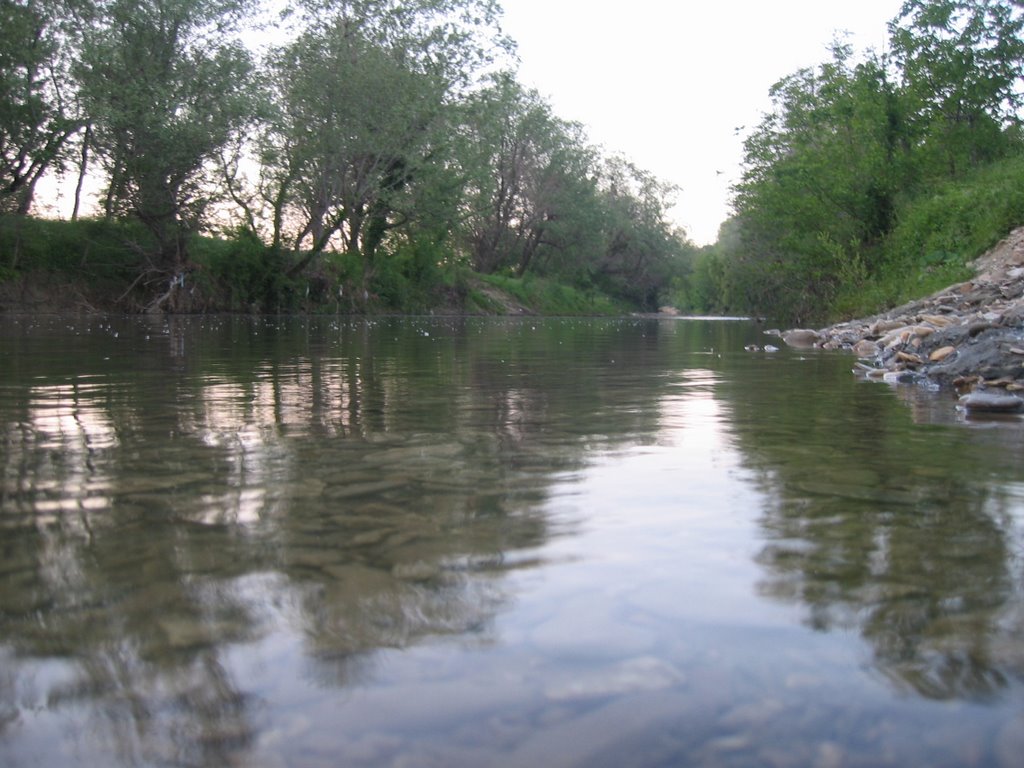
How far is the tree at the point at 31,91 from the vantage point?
24.6 m

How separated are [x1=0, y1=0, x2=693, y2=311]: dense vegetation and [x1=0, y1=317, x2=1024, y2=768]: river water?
78.3ft

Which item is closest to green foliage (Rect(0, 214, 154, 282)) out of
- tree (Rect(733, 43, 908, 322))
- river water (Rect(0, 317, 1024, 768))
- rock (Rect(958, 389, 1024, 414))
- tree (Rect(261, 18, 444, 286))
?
tree (Rect(261, 18, 444, 286))

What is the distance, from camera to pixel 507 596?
2045mm

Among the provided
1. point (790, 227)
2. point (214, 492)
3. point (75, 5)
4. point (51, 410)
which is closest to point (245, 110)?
point (75, 5)

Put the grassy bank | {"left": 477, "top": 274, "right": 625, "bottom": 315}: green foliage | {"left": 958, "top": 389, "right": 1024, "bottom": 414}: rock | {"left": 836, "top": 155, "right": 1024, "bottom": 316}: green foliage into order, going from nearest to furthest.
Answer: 1. {"left": 958, "top": 389, "right": 1024, "bottom": 414}: rock
2. {"left": 836, "top": 155, "right": 1024, "bottom": 316}: green foliage
3. the grassy bank
4. {"left": 477, "top": 274, "right": 625, "bottom": 315}: green foliage

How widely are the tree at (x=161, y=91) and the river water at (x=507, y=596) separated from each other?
75.3 feet

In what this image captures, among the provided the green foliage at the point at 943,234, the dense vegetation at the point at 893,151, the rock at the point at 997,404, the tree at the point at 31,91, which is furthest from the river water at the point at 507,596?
the tree at the point at 31,91

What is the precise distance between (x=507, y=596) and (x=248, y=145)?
29.3 metres

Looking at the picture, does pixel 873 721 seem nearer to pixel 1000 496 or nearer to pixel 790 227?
pixel 1000 496

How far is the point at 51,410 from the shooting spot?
507 cm

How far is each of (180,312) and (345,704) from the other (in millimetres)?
29643

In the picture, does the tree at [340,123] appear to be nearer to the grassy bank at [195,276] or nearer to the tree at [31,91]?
the grassy bank at [195,276]

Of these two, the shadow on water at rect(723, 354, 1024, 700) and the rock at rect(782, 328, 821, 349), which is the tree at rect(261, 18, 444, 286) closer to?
the rock at rect(782, 328, 821, 349)

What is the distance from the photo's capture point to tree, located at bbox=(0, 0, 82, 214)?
80.8ft
